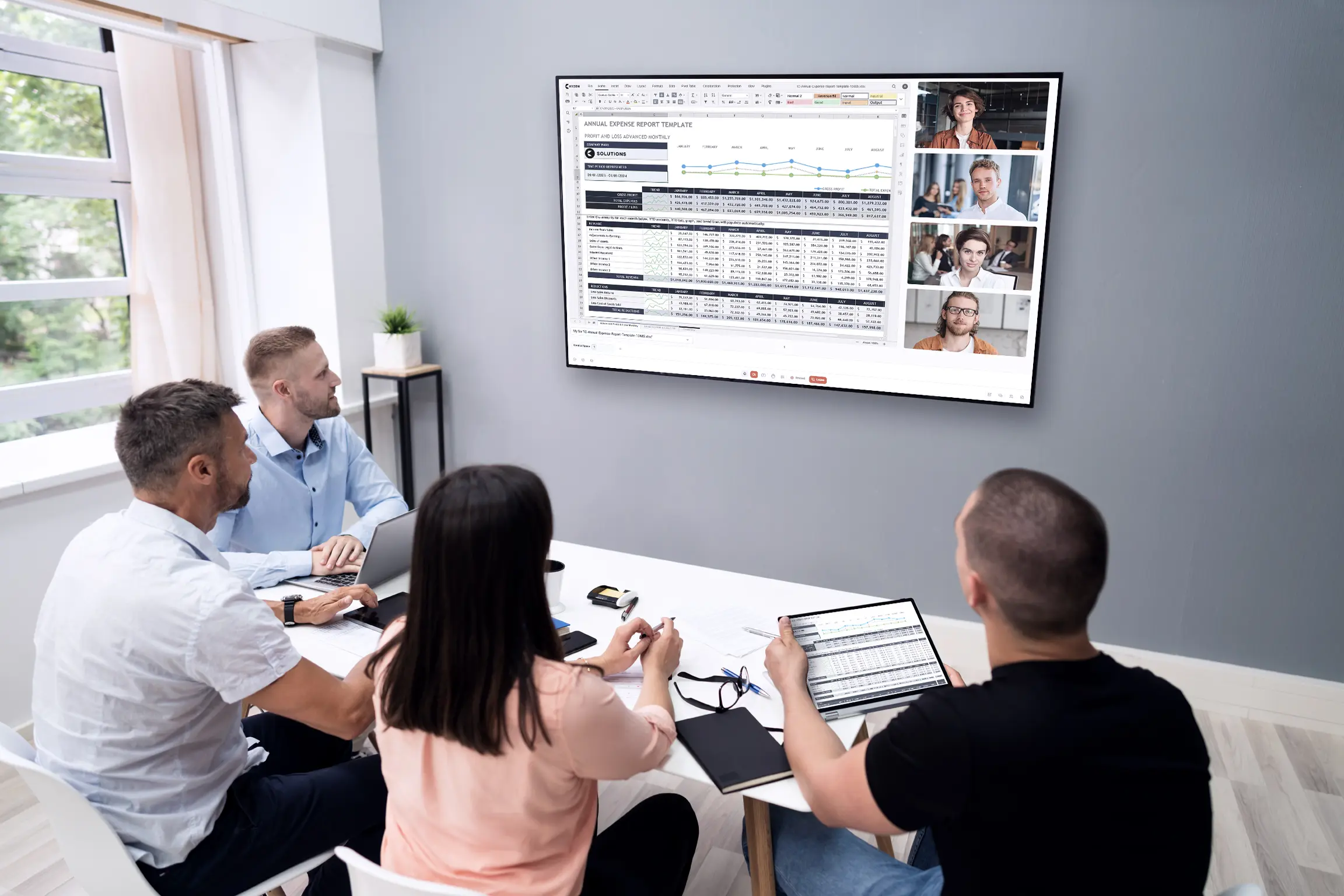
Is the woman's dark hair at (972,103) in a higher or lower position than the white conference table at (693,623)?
higher

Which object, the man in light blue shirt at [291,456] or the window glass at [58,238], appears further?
the window glass at [58,238]

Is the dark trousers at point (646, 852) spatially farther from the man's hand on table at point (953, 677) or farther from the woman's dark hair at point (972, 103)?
the woman's dark hair at point (972, 103)

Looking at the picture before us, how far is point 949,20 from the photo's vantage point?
2979 mm

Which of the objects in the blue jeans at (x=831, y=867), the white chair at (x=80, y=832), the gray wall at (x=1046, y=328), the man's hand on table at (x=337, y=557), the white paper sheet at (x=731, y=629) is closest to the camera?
the white chair at (x=80, y=832)

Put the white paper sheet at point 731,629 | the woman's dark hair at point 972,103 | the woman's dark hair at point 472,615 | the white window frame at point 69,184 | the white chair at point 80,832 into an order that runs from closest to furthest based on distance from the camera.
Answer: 1. the woman's dark hair at point 472,615
2. the white chair at point 80,832
3. the white paper sheet at point 731,629
4. the woman's dark hair at point 972,103
5. the white window frame at point 69,184

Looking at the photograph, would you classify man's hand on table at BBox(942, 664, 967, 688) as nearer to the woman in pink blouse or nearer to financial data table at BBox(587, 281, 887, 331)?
the woman in pink blouse

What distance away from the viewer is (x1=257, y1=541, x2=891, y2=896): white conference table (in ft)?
5.37

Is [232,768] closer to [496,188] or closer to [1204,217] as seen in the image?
[496,188]

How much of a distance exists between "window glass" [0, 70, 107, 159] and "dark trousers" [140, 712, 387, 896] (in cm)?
257

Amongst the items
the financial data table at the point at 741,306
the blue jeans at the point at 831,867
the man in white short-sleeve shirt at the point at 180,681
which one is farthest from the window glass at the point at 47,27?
the blue jeans at the point at 831,867

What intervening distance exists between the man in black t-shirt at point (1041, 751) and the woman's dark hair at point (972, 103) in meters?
1.99

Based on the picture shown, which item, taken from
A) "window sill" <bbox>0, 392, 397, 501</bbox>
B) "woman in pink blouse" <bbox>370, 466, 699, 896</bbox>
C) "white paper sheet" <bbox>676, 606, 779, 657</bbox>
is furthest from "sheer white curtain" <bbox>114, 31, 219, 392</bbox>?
"woman in pink blouse" <bbox>370, 466, 699, 896</bbox>

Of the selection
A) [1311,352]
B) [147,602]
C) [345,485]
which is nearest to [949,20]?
[1311,352]

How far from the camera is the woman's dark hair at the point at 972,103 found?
9.58 ft
